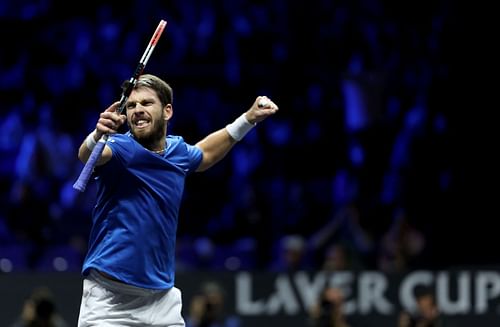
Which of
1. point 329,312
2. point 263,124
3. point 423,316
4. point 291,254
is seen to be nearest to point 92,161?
point 329,312

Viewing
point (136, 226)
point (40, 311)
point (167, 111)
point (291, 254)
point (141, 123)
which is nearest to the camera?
point (136, 226)

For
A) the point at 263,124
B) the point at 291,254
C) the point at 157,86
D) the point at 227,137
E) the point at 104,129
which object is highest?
the point at 263,124

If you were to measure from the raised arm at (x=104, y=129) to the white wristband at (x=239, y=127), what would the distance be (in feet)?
3.30

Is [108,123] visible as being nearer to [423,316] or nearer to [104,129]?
[104,129]

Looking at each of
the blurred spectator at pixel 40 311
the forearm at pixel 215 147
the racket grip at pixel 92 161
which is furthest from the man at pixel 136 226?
the blurred spectator at pixel 40 311

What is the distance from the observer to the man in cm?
554

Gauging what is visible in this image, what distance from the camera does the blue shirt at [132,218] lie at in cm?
554

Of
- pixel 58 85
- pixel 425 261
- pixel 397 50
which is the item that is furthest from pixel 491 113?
pixel 58 85

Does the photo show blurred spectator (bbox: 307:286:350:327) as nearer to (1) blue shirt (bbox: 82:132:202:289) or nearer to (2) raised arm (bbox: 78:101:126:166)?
(1) blue shirt (bbox: 82:132:202:289)

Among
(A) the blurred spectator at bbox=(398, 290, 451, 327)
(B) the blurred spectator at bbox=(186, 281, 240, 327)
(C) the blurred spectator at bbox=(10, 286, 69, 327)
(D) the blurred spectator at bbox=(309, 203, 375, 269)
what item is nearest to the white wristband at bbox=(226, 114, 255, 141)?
(C) the blurred spectator at bbox=(10, 286, 69, 327)

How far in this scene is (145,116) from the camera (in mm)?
5656

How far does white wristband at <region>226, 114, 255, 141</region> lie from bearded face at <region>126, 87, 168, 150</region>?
0.66m

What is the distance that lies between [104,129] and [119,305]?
86 centimetres

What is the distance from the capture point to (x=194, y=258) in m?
12.4
